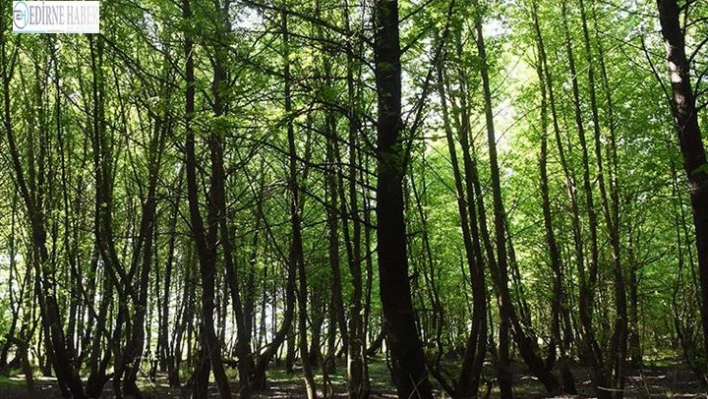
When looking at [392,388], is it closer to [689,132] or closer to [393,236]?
[393,236]

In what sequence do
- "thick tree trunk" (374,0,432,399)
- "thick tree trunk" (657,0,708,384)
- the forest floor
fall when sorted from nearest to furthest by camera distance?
"thick tree trunk" (374,0,432,399) → "thick tree trunk" (657,0,708,384) → the forest floor

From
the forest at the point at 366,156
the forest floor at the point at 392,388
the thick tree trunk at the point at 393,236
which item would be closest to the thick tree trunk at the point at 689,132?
the forest at the point at 366,156

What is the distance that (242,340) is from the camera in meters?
7.51

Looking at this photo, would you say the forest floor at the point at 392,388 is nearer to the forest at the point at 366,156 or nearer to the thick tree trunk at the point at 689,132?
the forest at the point at 366,156

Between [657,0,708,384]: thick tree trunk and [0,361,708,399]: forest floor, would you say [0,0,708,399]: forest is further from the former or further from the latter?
Result: [0,361,708,399]: forest floor

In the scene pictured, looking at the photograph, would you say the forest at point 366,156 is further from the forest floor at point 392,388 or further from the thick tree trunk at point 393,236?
the forest floor at point 392,388

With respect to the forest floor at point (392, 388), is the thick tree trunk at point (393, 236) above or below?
above

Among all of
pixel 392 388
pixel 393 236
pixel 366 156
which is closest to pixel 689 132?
pixel 393 236

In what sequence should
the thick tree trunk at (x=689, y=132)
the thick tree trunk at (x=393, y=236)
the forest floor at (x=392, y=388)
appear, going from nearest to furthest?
the thick tree trunk at (x=393, y=236) < the thick tree trunk at (x=689, y=132) < the forest floor at (x=392, y=388)

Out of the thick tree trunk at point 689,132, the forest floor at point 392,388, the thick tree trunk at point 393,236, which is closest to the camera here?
the thick tree trunk at point 393,236

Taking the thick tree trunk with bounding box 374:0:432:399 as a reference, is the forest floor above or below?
below

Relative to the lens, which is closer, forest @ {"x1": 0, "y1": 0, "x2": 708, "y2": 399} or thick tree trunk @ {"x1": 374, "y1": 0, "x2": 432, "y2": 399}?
thick tree trunk @ {"x1": 374, "y1": 0, "x2": 432, "y2": 399}

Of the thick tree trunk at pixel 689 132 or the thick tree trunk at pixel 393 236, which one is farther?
the thick tree trunk at pixel 689 132

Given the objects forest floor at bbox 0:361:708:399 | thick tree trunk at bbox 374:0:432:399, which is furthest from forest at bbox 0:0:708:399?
forest floor at bbox 0:361:708:399
